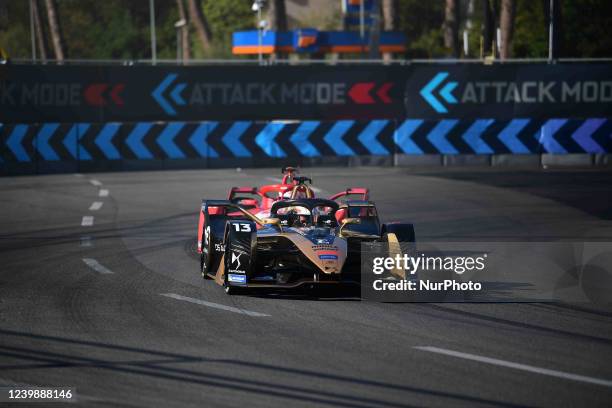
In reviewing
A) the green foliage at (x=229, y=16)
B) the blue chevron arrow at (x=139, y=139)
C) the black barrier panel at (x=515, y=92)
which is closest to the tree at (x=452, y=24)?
the black barrier panel at (x=515, y=92)

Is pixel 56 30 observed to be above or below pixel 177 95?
above

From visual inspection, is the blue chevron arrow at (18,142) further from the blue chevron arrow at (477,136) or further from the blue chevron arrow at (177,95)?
the blue chevron arrow at (477,136)

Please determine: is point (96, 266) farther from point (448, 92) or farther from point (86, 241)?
point (448, 92)

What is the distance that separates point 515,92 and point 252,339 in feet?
74.8

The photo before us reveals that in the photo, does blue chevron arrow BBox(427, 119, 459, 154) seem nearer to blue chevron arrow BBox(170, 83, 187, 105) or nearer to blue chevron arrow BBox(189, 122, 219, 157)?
blue chevron arrow BBox(189, 122, 219, 157)

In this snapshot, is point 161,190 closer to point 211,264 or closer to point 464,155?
point 464,155

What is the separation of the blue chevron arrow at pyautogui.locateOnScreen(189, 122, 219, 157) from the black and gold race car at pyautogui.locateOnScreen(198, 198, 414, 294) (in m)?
17.5

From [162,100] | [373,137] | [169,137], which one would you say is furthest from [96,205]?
[373,137]

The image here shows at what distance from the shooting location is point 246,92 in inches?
1247

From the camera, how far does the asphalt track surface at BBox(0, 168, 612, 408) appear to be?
796cm

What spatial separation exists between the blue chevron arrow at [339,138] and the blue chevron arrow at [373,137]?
0.42 m

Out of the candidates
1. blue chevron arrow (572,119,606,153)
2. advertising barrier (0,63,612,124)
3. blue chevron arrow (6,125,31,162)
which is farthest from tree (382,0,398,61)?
blue chevron arrow (6,125,31,162)

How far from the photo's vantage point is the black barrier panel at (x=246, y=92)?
3131cm

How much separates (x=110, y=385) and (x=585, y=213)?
13584mm
